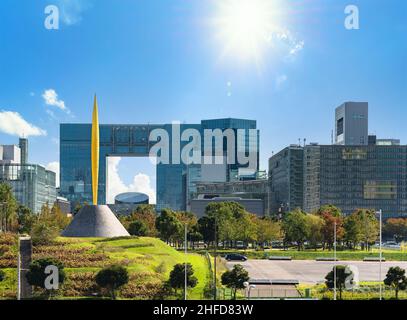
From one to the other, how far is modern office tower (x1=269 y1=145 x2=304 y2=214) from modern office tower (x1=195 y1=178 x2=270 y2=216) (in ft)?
6.76

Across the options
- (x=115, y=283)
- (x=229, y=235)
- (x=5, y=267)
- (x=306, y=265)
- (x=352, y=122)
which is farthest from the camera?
(x=352, y=122)

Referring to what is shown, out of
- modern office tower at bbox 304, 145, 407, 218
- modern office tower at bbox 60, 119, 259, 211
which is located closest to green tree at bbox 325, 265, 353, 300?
modern office tower at bbox 60, 119, 259, 211

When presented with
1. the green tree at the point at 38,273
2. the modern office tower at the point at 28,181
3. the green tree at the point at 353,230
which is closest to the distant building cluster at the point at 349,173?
the green tree at the point at 353,230

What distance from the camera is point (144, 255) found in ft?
130

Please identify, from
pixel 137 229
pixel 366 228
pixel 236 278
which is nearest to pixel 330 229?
pixel 366 228

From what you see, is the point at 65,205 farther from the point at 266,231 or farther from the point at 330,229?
the point at 330,229

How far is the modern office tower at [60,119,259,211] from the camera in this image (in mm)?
63281

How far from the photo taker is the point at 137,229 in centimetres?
6462

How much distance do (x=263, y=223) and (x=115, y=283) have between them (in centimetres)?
4422

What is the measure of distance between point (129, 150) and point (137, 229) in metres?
9.57

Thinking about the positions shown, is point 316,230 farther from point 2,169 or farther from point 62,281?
point 2,169

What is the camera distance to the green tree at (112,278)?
3030cm

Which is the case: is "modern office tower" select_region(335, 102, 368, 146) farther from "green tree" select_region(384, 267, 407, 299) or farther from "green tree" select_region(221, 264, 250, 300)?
"green tree" select_region(221, 264, 250, 300)
